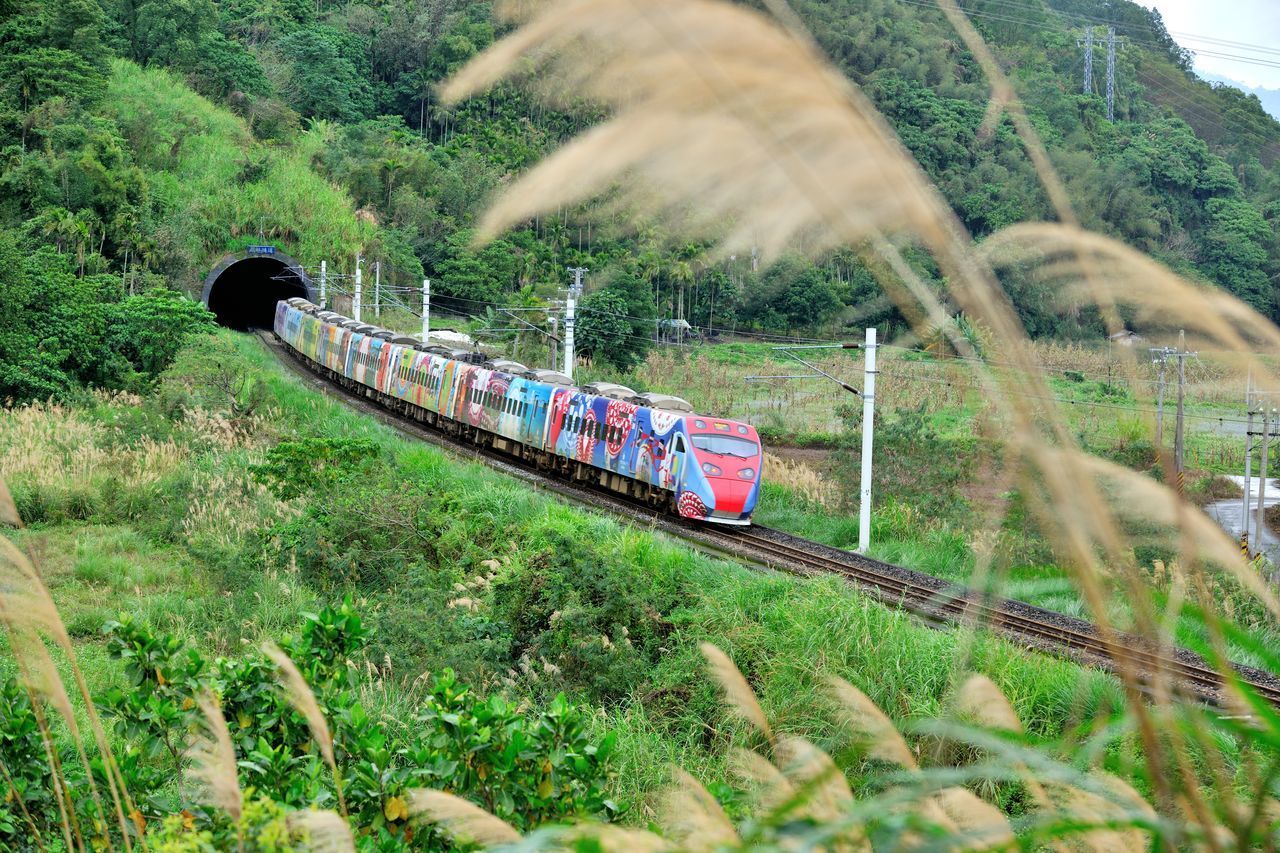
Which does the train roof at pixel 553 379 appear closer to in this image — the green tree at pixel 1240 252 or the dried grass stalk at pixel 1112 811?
the dried grass stalk at pixel 1112 811

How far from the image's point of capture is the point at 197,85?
58.4 meters

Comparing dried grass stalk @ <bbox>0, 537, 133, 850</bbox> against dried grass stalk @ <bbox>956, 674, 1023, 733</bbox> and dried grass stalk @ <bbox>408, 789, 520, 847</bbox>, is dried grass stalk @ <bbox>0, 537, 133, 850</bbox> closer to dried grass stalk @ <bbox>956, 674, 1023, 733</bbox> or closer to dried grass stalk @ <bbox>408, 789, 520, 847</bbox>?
dried grass stalk @ <bbox>408, 789, 520, 847</bbox>

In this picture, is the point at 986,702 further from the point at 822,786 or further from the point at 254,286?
the point at 254,286

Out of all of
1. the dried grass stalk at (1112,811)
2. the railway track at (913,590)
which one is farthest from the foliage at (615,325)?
the dried grass stalk at (1112,811)

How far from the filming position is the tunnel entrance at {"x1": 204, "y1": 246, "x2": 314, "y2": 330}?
1722 inches

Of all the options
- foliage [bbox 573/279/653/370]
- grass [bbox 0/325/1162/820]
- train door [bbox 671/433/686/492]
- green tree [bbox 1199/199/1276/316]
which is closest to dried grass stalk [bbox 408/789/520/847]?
grass [bbox 0/325/1162/820]

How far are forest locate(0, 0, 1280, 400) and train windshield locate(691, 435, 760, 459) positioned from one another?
442 centimetres

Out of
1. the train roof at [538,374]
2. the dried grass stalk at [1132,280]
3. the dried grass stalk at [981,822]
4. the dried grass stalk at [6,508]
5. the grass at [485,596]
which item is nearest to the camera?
the dried grass stalk at [981,822]

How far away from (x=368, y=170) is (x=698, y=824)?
52488mm

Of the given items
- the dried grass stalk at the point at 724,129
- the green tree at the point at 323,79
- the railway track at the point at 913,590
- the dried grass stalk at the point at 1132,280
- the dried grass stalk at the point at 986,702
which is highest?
the green tree at the point at 323,79

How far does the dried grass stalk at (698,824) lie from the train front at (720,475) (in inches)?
537

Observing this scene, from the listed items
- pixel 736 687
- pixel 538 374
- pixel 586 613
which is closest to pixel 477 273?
pixel 538 374

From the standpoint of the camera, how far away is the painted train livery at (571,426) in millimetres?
15789

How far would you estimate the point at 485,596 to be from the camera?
419 inches
